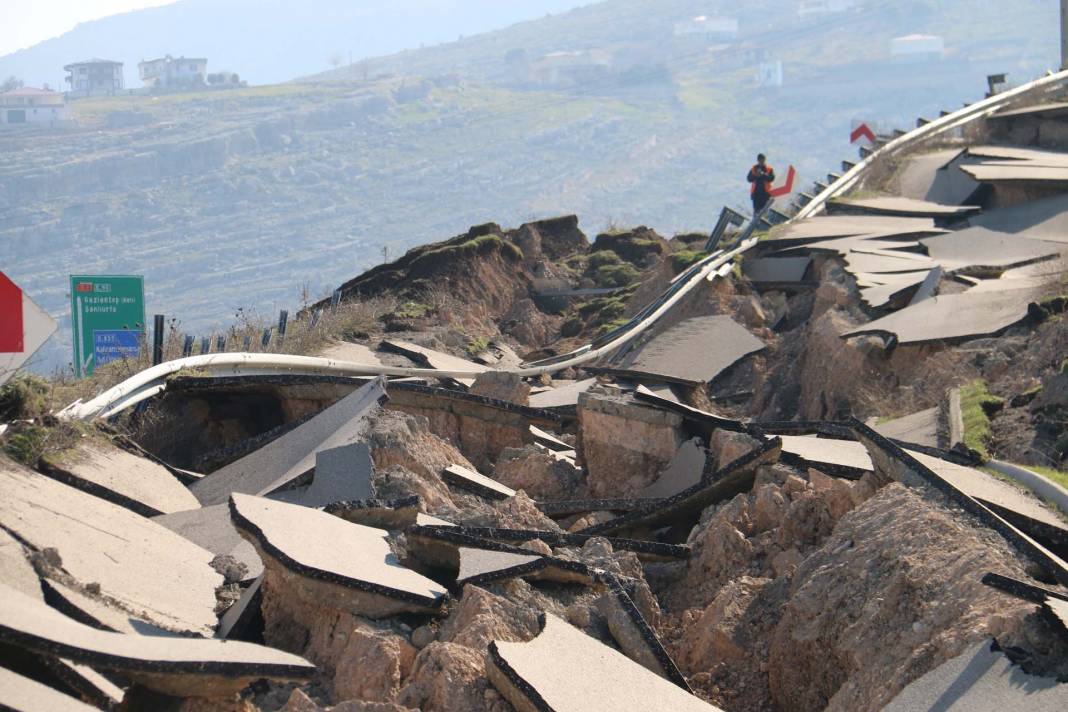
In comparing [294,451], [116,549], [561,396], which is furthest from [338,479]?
[561,396]

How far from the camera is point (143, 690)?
5309 millimetres

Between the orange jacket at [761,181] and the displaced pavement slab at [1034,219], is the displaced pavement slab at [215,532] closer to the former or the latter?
the displaced pavement slab at [1034,219]

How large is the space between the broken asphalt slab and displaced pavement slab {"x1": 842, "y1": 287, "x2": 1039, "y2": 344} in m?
8.78

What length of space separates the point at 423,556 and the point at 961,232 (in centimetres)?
1264

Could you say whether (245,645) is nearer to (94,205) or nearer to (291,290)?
(291,290)

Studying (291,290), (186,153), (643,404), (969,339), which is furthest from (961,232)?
(186,153)

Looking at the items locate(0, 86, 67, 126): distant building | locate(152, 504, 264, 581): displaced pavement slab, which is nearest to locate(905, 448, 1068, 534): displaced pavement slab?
locate(152, 504, 264, 581): displaced pavement slab

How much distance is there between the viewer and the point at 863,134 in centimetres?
2802


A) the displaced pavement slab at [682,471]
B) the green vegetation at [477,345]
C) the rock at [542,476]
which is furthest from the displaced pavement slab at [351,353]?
the displaced pavement slab at [682,471]

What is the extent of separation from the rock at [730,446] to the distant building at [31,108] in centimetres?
17500

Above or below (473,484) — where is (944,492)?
above

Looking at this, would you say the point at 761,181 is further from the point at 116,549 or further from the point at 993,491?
the point at 116,549

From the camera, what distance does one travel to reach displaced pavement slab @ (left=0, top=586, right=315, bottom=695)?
5.12 metres

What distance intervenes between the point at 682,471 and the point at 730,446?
0.72 metres
